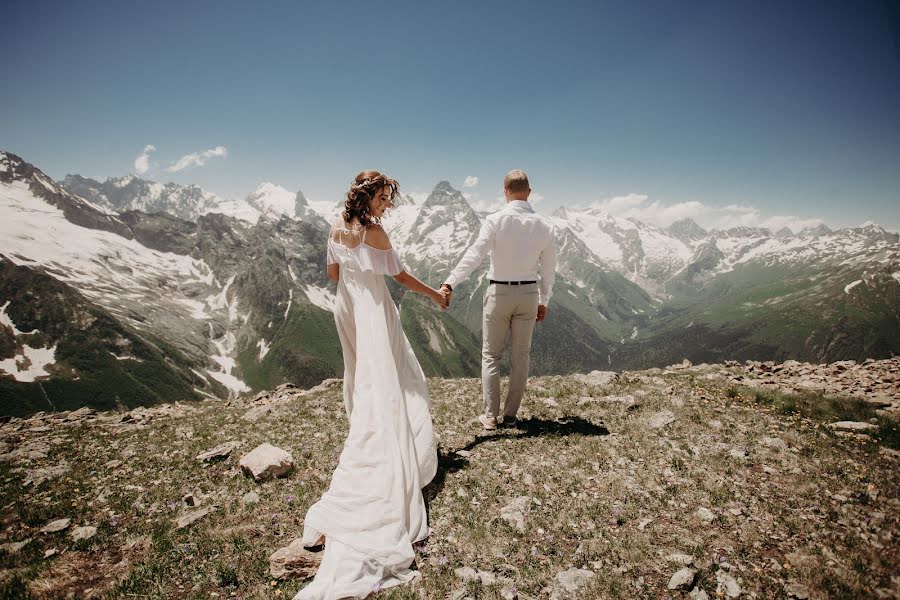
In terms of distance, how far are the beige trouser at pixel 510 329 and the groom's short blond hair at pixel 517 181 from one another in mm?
2325

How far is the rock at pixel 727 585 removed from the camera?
4.81 meters

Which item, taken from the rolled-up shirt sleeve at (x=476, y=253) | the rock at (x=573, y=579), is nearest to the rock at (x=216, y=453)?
the rolled-up shirt sleeve at (x=476, y=253)

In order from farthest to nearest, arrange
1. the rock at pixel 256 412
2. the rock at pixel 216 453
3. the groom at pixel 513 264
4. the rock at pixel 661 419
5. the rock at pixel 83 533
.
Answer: the rock at pixel 256 412 < the rock at pixel 661 419 < the rock at pixel 216 453 < the groom at pixel 513 264 < the rock at pixel 83 533

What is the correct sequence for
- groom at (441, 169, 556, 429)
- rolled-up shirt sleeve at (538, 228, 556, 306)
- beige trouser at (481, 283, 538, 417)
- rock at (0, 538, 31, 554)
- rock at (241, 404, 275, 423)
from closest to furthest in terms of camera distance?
rock at (0, 538, 31, 554) → groom at (441, 169, 556, 429) → beige trouser at (481, 283, 538, 417) → rolled-up shirt sleeve at (538, 228, 556, 306) → rock at (241, 404, 275, 423)

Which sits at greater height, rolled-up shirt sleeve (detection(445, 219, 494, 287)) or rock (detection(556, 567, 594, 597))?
rolled-up shirt sleeve (detection(445, 219, 494, 287))

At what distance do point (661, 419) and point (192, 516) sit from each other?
437 inches

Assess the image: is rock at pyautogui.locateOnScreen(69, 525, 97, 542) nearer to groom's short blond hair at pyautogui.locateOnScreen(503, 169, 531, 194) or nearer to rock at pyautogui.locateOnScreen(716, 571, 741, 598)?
rock at pyautogui.locateOnScreen(716, 571, 741, 598)

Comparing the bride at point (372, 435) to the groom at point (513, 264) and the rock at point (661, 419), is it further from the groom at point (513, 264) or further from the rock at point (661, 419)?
the rock at point (661, 419)

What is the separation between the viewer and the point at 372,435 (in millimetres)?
6965

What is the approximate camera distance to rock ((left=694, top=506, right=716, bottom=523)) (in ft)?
21.0

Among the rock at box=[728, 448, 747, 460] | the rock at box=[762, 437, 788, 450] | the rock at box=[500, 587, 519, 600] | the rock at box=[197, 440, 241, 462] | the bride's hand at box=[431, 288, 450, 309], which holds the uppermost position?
the bride's hand at box=[431, 288, 450, 309]

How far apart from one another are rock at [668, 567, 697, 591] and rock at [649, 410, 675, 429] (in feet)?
18.3

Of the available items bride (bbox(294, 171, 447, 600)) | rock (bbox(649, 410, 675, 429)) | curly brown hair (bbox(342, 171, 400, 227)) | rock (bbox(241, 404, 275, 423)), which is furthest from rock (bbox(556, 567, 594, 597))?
rock (bbox(241, 404, 275, 423))

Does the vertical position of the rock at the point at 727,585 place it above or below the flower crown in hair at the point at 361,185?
below
